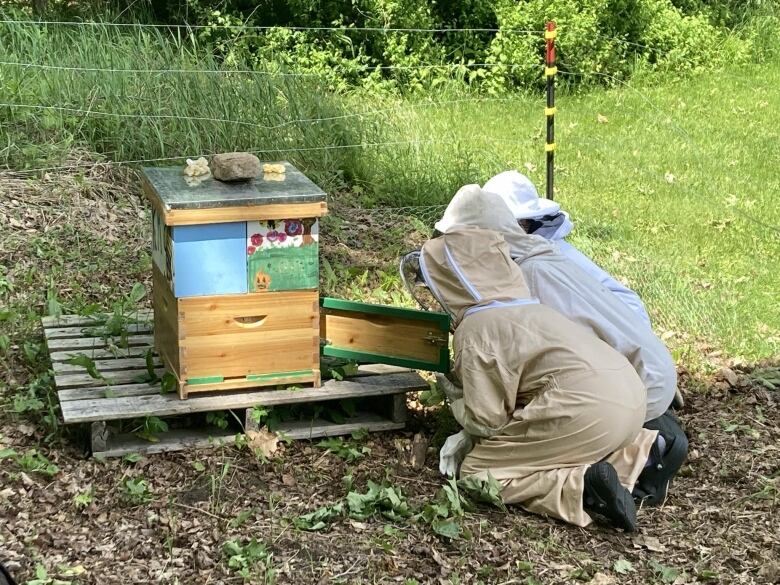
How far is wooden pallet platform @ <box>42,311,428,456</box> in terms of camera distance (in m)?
4.19

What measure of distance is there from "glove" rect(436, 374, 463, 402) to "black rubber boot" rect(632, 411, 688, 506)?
0.79 metres

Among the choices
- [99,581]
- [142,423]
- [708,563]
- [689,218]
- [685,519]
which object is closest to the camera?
[99,581]

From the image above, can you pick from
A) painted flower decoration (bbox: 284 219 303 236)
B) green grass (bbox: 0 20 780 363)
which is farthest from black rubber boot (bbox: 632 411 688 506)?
painted flower decoration (bbox: 284 219 303 236)

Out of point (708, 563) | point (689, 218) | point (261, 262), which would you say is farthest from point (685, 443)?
point (689, 218)

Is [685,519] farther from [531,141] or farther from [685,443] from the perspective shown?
[531,141]

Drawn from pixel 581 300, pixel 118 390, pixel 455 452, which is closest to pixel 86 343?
pixel 118 390

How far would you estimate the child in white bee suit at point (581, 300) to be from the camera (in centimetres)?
434

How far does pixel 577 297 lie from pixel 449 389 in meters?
0.65

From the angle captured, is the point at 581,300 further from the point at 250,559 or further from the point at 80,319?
the point at 80,319

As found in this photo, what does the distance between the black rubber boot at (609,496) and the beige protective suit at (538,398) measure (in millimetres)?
48

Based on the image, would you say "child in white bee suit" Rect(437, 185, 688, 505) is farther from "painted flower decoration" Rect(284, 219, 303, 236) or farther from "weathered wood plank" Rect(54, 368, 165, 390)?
"weathered wood plank" Rect(54, 368, 165, 390)

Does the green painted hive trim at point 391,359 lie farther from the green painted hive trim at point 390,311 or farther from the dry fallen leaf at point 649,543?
the dry fallen leaf at point 649,543

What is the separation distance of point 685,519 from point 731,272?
9.72 feet

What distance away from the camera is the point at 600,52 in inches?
452
